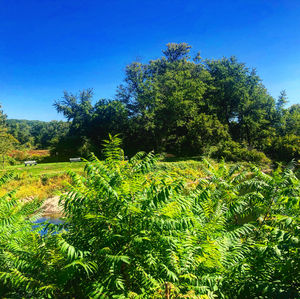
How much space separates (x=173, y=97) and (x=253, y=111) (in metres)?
16.6

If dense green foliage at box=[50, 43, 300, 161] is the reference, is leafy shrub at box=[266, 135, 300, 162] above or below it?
below

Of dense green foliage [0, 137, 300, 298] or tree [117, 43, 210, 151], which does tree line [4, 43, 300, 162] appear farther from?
dense green foliage [0, 137, 300, 298]

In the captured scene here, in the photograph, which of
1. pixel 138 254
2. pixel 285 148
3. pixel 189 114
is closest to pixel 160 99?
pixel 189 114

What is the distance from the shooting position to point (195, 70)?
141 feet

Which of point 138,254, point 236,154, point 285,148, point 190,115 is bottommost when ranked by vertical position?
point 138,254

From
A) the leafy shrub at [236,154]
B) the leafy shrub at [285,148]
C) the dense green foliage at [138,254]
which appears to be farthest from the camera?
the leafy shrub at [285,148]

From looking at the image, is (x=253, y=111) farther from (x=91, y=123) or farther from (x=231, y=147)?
(x=91, y=123)

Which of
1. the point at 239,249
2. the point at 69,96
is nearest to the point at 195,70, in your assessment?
the point at 69,96

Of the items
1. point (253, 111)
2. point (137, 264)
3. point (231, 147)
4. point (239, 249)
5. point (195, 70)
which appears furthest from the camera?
point (195, 70)

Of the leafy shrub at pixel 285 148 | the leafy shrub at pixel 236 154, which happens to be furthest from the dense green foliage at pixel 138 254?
the leafy shrub at pixel 285 148

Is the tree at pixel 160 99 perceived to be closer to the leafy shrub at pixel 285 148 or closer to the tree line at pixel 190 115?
the tree line at pixel 190 115

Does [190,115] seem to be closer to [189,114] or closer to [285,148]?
[189,114]

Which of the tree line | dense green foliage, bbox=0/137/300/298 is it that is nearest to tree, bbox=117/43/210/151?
the tree line

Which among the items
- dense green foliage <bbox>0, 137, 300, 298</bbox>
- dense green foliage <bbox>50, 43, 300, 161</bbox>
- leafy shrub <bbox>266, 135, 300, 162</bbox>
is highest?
dense green foliage <bbox>50, 43, 300, 161</bbox>
